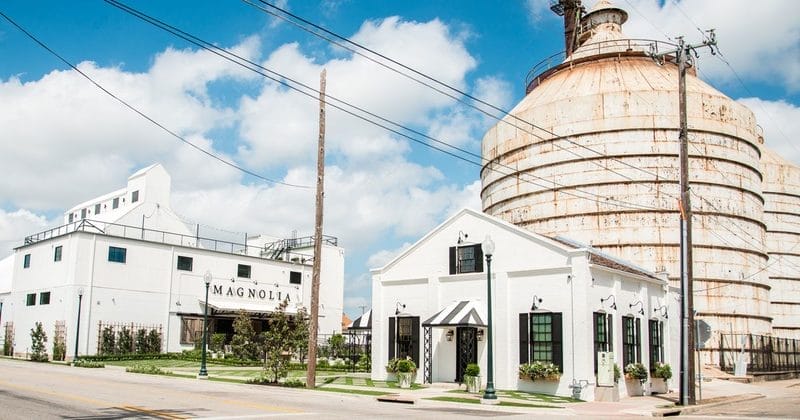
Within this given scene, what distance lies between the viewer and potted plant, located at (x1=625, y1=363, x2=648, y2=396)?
92.8 feet

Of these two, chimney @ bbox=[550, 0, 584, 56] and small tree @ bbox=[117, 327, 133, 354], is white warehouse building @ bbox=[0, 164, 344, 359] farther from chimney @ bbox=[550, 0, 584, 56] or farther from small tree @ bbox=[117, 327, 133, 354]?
chimney @ bbox=[550, 0, 584, 56]

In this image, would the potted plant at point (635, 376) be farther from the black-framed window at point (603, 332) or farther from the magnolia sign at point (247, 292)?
the magnolia sign at point (247, 292)

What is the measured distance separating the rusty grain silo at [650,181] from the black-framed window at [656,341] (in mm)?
13000

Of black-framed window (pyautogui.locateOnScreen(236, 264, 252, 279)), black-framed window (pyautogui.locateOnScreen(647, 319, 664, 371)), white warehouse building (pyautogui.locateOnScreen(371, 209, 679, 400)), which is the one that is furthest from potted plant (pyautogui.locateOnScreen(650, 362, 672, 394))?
black-framed window (pyautogui.locateOnScreen(236, 264, 252, 279))

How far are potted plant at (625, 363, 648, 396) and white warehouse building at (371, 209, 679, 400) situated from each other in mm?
127

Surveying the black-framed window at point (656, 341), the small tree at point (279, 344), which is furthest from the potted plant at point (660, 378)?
the small tree at point (279, 344)

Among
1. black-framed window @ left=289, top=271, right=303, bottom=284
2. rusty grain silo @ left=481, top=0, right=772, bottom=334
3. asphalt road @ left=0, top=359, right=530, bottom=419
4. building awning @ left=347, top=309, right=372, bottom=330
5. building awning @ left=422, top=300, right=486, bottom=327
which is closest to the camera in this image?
asphalt road @ left=0, top=359, right=530, bottom=419

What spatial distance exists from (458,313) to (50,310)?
1335 inches

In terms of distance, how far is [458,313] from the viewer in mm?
28312

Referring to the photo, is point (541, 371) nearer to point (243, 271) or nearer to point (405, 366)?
point (405, 366)

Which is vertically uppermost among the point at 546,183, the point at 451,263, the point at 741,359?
the point at 546,183

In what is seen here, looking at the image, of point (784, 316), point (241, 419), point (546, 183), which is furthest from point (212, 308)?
point (784, 316)

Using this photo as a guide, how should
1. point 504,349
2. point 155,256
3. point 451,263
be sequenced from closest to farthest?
point 504,349
point 451,263
point 155,256

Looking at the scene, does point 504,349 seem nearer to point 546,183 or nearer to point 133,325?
point 546,183
